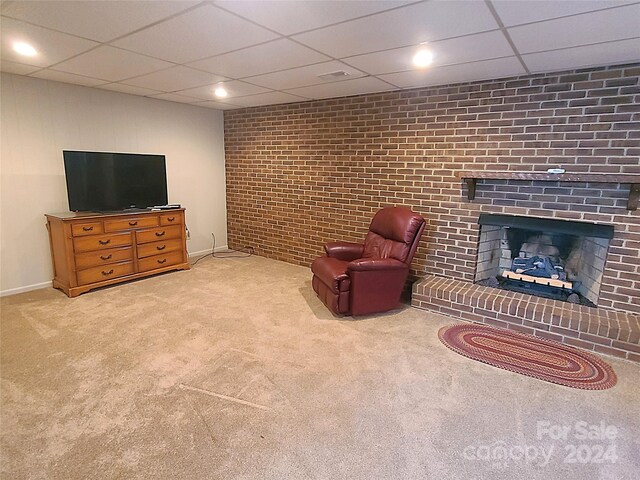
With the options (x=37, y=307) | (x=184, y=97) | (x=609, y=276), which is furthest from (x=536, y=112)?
(x=37, y=307)

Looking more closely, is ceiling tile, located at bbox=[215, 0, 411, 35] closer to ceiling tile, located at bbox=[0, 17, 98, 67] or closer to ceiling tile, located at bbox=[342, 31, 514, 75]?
ceiling tile, located at bbox=[342, 31, 514, 75]

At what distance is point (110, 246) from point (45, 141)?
4.18ft

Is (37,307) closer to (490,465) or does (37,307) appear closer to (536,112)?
(490,465)

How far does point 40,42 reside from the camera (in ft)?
8.05

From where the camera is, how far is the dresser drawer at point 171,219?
432 centimetres

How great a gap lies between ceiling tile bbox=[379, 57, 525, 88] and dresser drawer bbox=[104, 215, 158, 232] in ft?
10.0

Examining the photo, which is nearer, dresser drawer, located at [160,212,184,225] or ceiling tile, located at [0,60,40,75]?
ceiling tile, located at [0,60,40,75]

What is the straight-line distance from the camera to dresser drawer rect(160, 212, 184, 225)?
4.32 meters

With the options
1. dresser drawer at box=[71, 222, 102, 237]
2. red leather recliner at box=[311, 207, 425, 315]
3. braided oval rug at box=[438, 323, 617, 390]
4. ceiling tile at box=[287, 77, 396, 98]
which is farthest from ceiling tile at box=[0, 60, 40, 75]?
braided oval rug at box=[438, 323, 617, 390]

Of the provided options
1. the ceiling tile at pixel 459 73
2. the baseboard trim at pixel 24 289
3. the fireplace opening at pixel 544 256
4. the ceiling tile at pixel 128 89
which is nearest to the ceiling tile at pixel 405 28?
the ceiling tile at pixel 459 73

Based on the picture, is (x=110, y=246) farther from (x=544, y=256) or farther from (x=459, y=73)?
(x=544, y=256)

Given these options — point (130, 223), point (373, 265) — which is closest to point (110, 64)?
point (130, 223)

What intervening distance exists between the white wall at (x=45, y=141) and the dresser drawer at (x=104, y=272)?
1.89 ft

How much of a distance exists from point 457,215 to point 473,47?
1.61 meters
